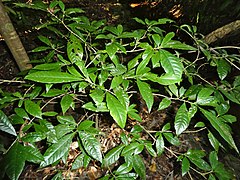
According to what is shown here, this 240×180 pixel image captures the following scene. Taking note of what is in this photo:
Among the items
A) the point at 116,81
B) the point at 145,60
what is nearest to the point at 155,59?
the point at 145,60

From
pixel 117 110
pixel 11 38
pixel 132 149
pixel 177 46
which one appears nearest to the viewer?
pixel 117 110

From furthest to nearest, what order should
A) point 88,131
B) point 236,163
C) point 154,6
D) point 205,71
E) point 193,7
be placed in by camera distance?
1. point 154,6
2. point 193,7
3. point 205,71
4. point 236,163
5. point 88,131

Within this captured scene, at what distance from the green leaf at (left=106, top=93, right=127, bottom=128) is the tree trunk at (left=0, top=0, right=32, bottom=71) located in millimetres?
670

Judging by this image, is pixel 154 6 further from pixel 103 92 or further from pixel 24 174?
pixel 103 92

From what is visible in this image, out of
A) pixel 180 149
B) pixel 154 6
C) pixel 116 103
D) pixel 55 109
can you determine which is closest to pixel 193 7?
pixel 154 6

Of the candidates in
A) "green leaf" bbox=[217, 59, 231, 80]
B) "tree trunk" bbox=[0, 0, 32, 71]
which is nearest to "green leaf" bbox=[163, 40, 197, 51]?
"green leaf" bbox=[217, 59, 231, 80]

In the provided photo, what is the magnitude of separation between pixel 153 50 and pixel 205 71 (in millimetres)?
1216

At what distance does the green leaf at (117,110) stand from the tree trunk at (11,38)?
2.20 feet

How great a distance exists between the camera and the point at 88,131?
857mm

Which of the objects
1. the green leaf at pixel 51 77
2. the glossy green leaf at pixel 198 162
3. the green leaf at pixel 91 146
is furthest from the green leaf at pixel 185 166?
the green leaf at pixel 51 77

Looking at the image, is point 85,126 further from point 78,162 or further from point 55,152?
point 78,162

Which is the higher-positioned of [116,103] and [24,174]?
[116,103]

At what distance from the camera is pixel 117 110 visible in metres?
0.69

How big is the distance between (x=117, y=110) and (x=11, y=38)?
776mm
